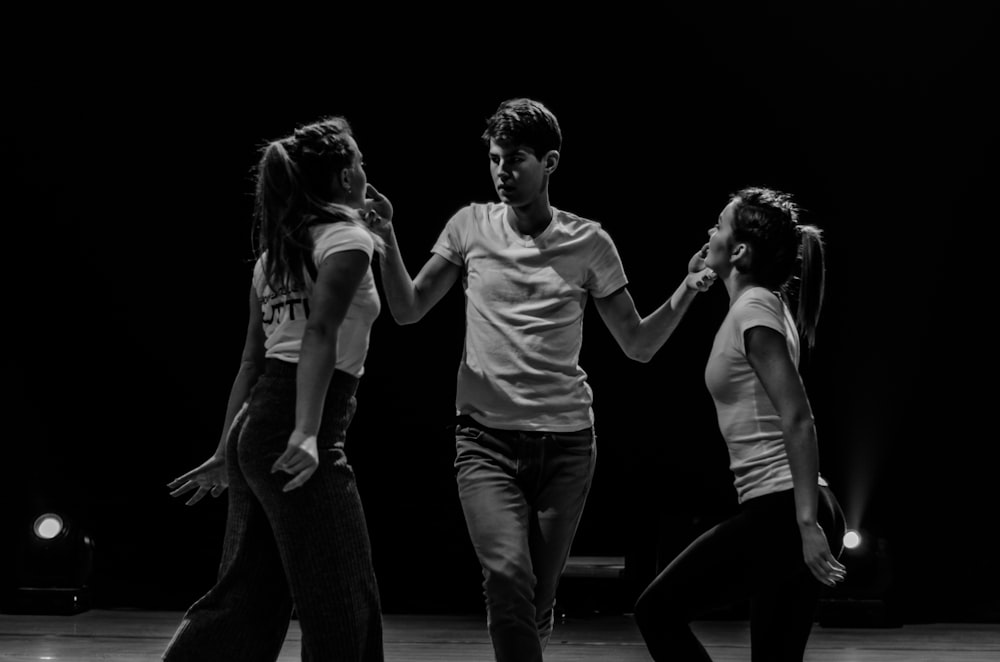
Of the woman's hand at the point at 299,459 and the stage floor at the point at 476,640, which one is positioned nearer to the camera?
the woman's hand at the point at 299,459

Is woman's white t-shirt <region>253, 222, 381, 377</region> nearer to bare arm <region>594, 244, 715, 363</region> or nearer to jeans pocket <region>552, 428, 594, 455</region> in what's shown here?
jeans pocket <region>552, 428, 594, 455</region>

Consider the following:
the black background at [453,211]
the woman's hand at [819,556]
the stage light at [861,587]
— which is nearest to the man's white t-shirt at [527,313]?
the woman's hand at [819,556]

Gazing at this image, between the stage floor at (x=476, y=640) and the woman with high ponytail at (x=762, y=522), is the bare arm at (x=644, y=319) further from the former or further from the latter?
the stage floor at (x=476, y=640)

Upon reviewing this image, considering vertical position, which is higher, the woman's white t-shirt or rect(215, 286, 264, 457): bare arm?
the woman's white t-shirt

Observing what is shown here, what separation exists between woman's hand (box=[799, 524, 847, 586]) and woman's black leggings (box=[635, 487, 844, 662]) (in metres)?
0.06

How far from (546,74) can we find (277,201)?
308cm

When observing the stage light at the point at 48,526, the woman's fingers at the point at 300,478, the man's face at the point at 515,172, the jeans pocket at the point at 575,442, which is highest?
the man's face at the point at 515,172

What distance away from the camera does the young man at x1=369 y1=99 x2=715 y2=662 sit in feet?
7.47

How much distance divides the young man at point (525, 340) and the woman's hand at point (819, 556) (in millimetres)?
532

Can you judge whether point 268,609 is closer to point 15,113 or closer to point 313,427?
point 313,427

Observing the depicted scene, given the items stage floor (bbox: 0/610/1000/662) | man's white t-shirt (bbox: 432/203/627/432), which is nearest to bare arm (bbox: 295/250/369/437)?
man's white t-shirt (bbox: 432/203/627/432)

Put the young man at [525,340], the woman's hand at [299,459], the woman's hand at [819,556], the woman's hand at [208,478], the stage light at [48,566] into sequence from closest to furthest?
1. the woman's hand at [299,459]
2. the woman's hand at [819,556]
3. the woman's hand at [208,478]
4. the young man at [525,340]
5. the stage light at [48,566]

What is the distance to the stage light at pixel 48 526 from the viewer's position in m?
4.50

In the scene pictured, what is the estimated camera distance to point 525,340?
2.32 metres
